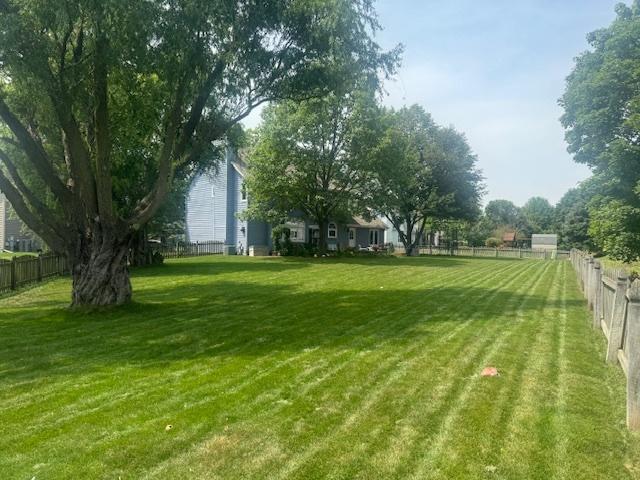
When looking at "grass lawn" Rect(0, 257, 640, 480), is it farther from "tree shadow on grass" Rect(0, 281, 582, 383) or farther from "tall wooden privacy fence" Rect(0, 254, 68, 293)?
"tall wooden privacy fence" Rect(0, 254, 68, 293)

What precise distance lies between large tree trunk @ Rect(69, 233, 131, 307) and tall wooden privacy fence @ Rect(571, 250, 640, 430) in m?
9.85

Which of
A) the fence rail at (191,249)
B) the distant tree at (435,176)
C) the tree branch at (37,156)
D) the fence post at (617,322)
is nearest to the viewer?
the fence post at (617,322)

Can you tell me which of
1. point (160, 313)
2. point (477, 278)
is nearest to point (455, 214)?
point (477, 278)

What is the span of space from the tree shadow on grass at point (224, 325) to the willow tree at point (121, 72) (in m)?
1.68

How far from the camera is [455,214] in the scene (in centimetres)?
4578

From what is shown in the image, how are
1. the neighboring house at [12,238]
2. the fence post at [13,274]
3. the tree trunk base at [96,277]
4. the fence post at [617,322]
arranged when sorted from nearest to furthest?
the fence post at [617,322]
the tree trunk base at [96,277]
the fence post at [13,274]
the neighboring house at [12,238]

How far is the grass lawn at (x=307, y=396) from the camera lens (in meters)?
4.01

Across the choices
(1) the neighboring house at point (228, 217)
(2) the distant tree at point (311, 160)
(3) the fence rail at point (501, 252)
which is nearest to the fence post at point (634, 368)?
(2) the distant tree at point (311, 160)

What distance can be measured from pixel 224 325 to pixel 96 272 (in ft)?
11.6

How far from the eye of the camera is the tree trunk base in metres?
11.1

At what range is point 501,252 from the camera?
164ft

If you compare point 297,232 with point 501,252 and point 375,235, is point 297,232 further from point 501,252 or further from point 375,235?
point 501,252

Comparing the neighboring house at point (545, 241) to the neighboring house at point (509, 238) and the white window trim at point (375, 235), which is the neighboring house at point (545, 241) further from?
the white window trim at point (375, 235)

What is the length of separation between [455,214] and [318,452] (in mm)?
43670
